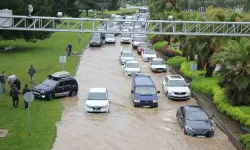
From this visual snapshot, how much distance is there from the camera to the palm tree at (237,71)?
2362 cm

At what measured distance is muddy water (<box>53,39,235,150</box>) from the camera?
782 inches

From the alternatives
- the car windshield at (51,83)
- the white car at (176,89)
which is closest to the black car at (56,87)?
the car windshield at (51,83)

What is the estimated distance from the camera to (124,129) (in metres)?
22.3

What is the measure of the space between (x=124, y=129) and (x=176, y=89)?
313 inches

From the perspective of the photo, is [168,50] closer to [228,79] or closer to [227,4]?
[228,79]

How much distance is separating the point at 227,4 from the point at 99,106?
110 meters

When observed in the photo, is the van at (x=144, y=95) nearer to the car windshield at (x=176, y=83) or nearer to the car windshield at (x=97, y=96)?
the car windshield at (x=97, y=96)

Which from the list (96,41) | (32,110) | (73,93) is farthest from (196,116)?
(96,41)

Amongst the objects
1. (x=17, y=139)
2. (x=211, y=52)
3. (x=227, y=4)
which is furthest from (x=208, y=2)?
(x=17, y=139)

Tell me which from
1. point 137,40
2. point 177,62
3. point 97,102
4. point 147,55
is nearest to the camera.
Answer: point 97,102

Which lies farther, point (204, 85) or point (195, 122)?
point (204, 85)

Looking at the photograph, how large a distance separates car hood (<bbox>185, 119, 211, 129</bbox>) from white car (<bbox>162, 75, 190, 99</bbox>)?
730 cm

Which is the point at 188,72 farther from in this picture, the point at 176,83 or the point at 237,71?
the point at 237,71

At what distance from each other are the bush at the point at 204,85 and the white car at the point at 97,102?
7393 millimetres
